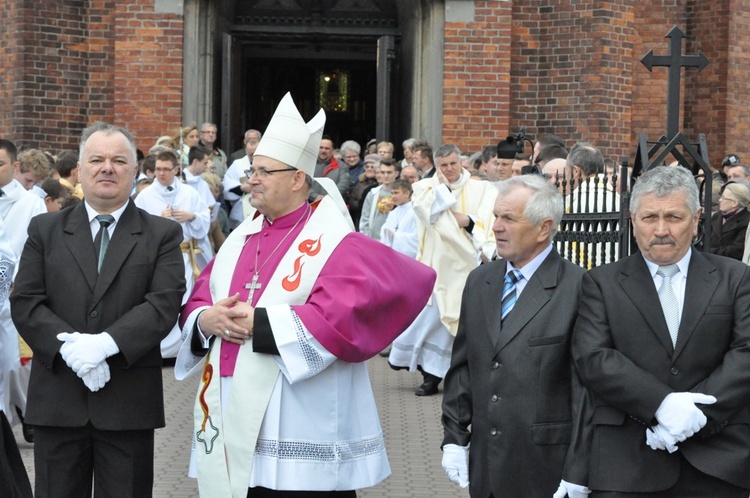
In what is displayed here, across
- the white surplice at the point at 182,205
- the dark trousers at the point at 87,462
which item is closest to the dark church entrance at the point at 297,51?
the white surplice at the point at 182,205

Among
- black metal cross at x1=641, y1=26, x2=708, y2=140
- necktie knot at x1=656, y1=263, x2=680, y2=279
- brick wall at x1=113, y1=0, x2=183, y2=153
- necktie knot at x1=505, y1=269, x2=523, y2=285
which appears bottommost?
necktie knot at x1=505, y1=269, x2=523, y2=285

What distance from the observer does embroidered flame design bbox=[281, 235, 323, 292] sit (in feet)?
15.9

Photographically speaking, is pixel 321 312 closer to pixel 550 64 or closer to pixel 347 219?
pixel 347 219

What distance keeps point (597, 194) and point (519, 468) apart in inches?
134

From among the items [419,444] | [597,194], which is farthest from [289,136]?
[419,444]

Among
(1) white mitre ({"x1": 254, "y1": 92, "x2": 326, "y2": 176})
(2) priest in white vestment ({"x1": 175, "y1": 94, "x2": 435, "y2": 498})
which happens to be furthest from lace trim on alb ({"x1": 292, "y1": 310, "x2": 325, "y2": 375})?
(1) white mitre ({"x1": 254, "y1": 92, "x2": 326, "y2": 176})

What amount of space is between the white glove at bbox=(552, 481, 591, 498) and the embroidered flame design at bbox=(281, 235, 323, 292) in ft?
4.29

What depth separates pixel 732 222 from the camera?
1054cm

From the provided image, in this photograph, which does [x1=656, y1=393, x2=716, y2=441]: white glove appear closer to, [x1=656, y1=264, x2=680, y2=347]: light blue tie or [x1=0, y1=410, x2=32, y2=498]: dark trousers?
[x1=656, y1=264, x2=680, y2=347]: light blue tie

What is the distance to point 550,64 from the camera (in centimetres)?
1633

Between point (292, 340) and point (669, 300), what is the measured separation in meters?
1.41

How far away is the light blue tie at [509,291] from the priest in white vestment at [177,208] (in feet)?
23.1

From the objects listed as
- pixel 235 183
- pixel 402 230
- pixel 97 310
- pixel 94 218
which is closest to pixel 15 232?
pixel 94 218

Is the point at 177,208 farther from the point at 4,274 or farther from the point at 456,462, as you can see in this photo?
the point at 456,462
